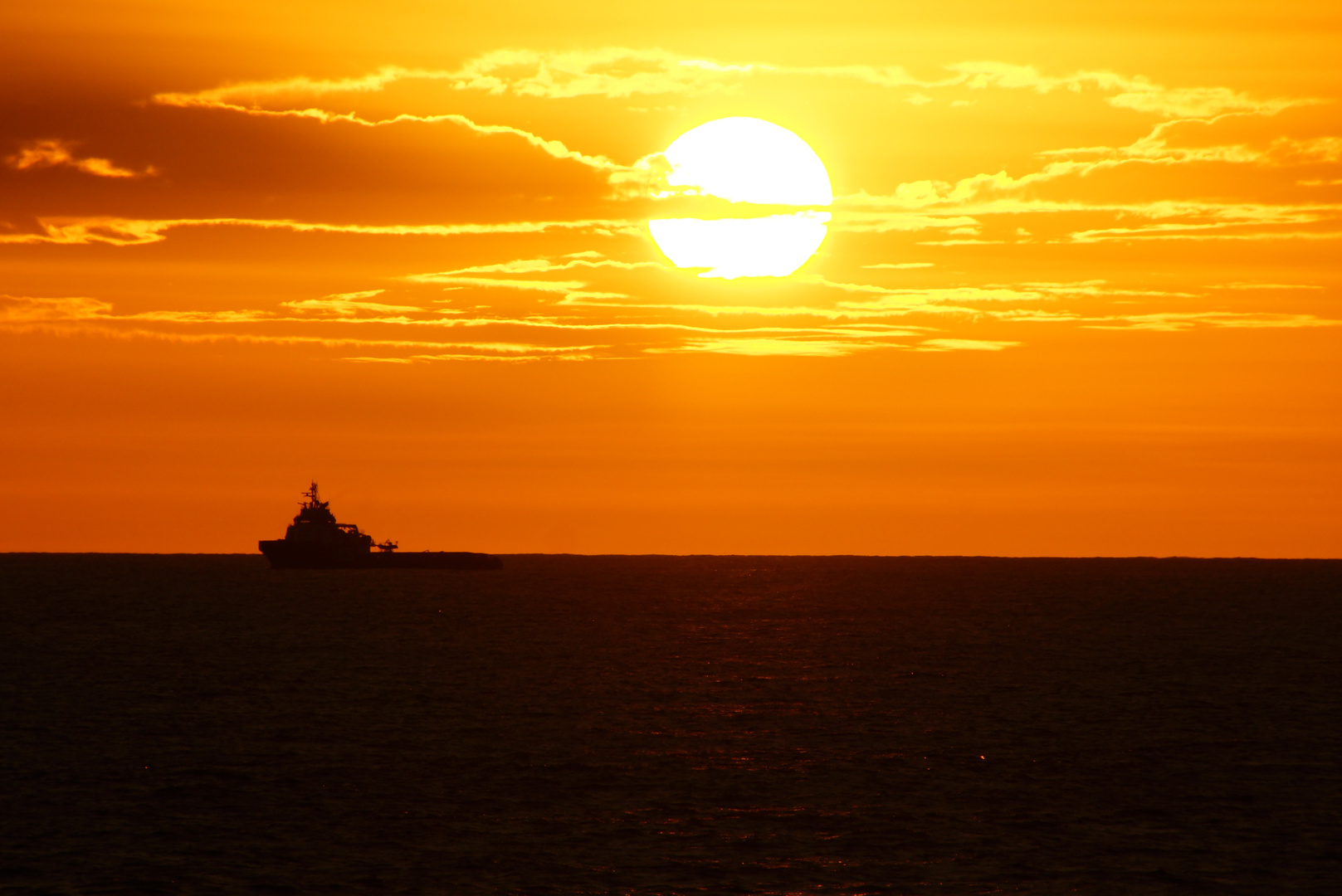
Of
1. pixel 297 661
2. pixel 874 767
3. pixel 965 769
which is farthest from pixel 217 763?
pixel 297 661

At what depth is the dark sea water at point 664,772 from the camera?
39.3m

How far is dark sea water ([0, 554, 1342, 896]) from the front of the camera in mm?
39312

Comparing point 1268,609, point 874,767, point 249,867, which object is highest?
point 1268,609

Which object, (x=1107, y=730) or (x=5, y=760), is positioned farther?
(x=1107, y=730)

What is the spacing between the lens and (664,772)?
54312 mm

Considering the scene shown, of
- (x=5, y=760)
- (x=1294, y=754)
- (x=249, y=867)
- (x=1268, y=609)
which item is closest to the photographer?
(x=249, y=867)

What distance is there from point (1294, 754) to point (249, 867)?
1659 inches

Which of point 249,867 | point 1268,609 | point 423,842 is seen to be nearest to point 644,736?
point 423,842

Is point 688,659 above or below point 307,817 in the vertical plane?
above

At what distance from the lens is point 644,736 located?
2507 inches

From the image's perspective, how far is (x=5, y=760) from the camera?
182 feet

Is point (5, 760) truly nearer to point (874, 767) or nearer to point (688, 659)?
point (874, 767)

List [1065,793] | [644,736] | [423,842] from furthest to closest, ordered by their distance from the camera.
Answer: [644,736] → [1065,793] → [423,842]

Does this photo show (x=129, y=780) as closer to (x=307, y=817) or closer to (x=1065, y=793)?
(x=307, y=817)
